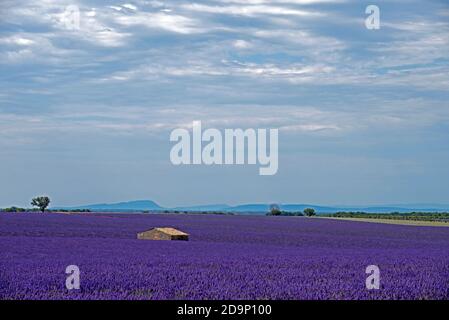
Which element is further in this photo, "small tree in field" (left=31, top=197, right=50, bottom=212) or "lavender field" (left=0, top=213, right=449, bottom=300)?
"small tree in field" (left=31, top=197, right=50, bottom=212)

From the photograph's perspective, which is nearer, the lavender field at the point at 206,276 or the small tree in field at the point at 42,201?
the lavender field at the point at 206,276

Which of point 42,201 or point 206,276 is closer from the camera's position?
point 206,276

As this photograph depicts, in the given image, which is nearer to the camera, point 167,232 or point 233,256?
point 233,256

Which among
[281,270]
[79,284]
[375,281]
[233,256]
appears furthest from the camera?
[233,256]

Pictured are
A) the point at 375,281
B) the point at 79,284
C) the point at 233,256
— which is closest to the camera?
the point at 79,284

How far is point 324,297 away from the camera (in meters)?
7.63

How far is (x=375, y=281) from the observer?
29.7ft
